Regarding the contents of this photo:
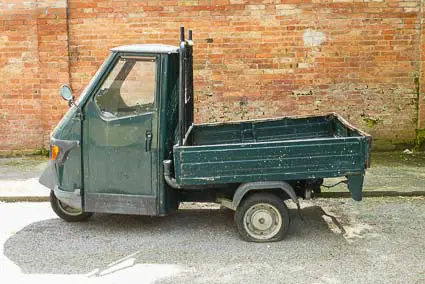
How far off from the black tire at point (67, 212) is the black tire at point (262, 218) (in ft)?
5.97

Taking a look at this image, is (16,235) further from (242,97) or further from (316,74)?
(316,74)

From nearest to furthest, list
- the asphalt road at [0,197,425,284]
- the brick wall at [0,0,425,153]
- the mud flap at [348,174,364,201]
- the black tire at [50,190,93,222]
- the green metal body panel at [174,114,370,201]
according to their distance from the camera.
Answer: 1. the asphalt road at [0,197,425,284]
2. the green metal body panel at [174,114,370,201]
3. the mud flap at [348,174,364,201]
4. the black tire at [50,190,93,222]
5. the brick wall at [0,0,425,153]

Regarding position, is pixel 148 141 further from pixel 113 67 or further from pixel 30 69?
pixel 30 69

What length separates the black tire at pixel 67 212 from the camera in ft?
22.1

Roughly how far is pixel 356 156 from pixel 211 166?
4.59 ft

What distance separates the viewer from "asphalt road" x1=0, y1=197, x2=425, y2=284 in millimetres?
5215

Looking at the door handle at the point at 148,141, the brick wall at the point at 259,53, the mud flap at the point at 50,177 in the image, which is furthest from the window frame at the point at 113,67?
the brick wall at the point at 259,53

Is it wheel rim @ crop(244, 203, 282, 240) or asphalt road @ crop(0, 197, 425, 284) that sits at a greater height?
wheel rim @ crop(244, 203, 282, 240)

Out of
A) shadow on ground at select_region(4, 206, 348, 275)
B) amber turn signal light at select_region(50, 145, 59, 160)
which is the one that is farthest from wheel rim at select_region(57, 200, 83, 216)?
amber turn signal light at select_region(50, 145, 59, 160)

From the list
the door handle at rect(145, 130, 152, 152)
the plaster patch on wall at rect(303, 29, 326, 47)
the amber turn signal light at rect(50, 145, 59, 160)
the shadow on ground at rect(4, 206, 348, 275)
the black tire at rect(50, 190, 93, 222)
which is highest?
the plaster patch on wall at rect(303, 29, 326, 47)

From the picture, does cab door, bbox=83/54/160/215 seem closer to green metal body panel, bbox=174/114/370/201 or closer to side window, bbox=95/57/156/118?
side window, bbox=95/57/156/118

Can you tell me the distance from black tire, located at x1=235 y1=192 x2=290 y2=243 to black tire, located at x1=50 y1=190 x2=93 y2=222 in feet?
5.97

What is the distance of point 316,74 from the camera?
32.0 ft

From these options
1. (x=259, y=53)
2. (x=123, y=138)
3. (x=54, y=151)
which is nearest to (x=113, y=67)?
(x=123, y=138)
